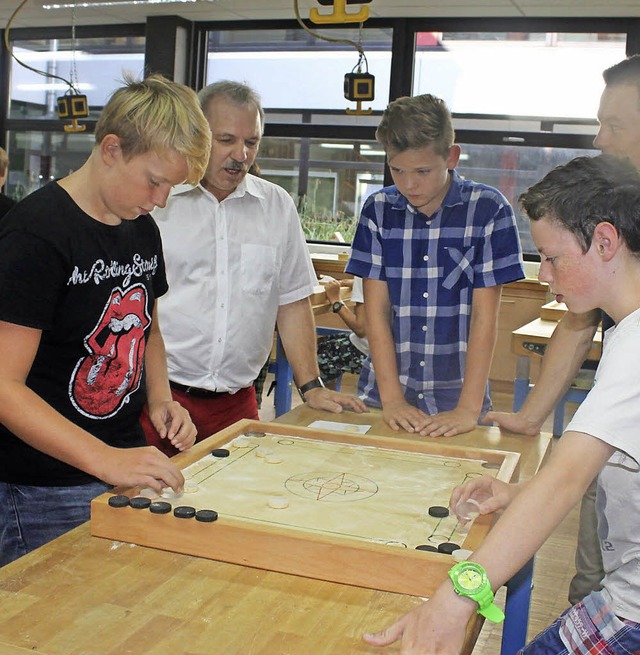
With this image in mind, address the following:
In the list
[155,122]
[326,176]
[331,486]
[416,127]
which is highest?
[326,176]

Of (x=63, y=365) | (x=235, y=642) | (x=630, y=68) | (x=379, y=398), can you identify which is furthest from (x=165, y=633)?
(x=630, y=68)

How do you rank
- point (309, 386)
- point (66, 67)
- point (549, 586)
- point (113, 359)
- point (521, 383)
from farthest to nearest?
point (66, 67), point (521, 383), point (549, 586), point (309, 386), point (113, 359)

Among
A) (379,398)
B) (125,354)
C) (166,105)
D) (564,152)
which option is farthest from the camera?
(564,152)

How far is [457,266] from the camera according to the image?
2213 millimetres

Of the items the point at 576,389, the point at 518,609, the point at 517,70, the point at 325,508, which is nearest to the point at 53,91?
the point at 517,70

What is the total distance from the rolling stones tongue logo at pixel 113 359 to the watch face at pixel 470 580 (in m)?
0.83

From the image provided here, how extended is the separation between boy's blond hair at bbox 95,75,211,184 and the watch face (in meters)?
0.90

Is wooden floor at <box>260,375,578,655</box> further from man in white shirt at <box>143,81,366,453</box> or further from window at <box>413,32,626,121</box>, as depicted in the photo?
window at <box>413,32,626,121</box>

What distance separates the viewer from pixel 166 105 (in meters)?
1.53

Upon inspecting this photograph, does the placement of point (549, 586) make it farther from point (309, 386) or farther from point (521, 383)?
point (309, 386)

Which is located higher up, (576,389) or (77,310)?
(77,310)

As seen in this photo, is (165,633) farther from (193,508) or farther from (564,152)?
(564,152)

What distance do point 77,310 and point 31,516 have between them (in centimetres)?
42

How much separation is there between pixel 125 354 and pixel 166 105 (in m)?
0.50
